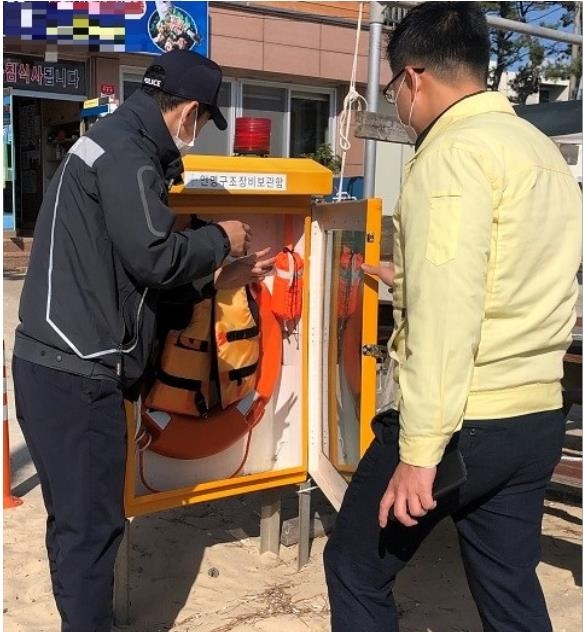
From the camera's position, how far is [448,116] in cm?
180

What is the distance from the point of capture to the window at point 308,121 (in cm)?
1316

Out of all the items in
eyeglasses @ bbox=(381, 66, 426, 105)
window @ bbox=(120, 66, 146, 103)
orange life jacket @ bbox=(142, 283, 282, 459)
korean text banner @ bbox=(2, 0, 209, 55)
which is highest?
korean text banner @ bbox=(2, 0, 209, 55)

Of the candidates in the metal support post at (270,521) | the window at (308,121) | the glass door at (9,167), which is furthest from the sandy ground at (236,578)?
the window at (308,121)

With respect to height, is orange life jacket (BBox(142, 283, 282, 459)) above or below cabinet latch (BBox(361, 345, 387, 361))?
below

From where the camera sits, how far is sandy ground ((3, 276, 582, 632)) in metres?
2.93

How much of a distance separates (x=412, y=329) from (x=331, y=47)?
1201 centimetres

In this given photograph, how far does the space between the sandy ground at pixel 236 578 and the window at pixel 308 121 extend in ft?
32.7

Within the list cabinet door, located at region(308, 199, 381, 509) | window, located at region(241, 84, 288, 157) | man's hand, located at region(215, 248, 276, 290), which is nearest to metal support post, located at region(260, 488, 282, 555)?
cabinet door, located at region(308, 199, 381, 509)

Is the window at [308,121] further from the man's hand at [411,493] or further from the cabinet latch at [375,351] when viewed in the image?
the man's hand at [411,493]

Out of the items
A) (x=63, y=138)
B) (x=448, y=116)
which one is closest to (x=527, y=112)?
(x=448, y=116)

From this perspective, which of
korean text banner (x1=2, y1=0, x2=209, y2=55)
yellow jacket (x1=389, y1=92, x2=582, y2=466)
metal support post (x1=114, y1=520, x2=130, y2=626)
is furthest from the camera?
korean text banner (x1=2, y1=0, x2=209, y2=55)

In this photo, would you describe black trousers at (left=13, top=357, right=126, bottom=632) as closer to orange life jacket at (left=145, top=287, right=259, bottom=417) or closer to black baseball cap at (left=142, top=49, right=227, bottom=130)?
orange life jacket at (left=145, top=287, right=259, bottom=417)

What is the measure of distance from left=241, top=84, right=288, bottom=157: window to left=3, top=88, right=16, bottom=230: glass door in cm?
342

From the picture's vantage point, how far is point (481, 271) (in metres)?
1.63
